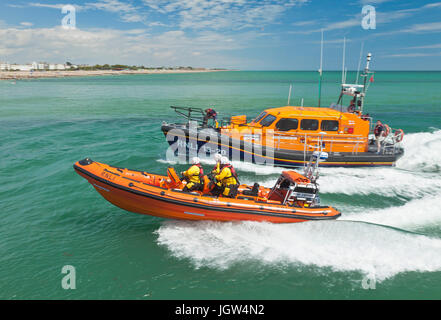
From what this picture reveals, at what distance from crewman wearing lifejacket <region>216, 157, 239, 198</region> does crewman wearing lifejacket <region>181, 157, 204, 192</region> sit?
1.29ft

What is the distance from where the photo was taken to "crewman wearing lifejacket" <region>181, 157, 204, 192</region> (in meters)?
5.83

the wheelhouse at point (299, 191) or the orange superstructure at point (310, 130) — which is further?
the orange superstructure at point (310, 130)

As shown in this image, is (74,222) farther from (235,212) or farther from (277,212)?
(277,212)

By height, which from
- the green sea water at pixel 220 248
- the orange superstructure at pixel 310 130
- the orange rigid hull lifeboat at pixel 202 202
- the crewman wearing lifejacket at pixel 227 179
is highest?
the orange superstructure at pixel 310 130

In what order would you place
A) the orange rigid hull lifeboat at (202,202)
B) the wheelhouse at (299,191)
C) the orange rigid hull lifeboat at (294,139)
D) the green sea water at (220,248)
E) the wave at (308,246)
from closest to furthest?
1. the green sea water at (220,248)
2. the wave at (308,246)
3. the orange rigid hull lifeboat at (202,202)
4. the wheelhouse at (299,191)
5. the orange rigid hull lifeboat at (294,139)

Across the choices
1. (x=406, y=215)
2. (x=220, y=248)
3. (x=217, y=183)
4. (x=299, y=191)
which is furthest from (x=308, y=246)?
(x=406, y=215)

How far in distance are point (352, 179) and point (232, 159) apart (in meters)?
4.03

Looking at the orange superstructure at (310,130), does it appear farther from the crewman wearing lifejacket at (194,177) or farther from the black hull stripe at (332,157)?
the crewman wearing lifejacket at (194,177)

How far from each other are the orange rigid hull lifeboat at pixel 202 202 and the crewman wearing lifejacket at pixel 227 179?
0.19 metres

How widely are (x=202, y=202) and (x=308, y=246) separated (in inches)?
89.8

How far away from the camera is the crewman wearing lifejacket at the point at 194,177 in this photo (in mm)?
5828

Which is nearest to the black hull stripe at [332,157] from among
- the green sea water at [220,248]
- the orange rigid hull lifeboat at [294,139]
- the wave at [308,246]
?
the orange rigid hull lifeboat at [294,139]
